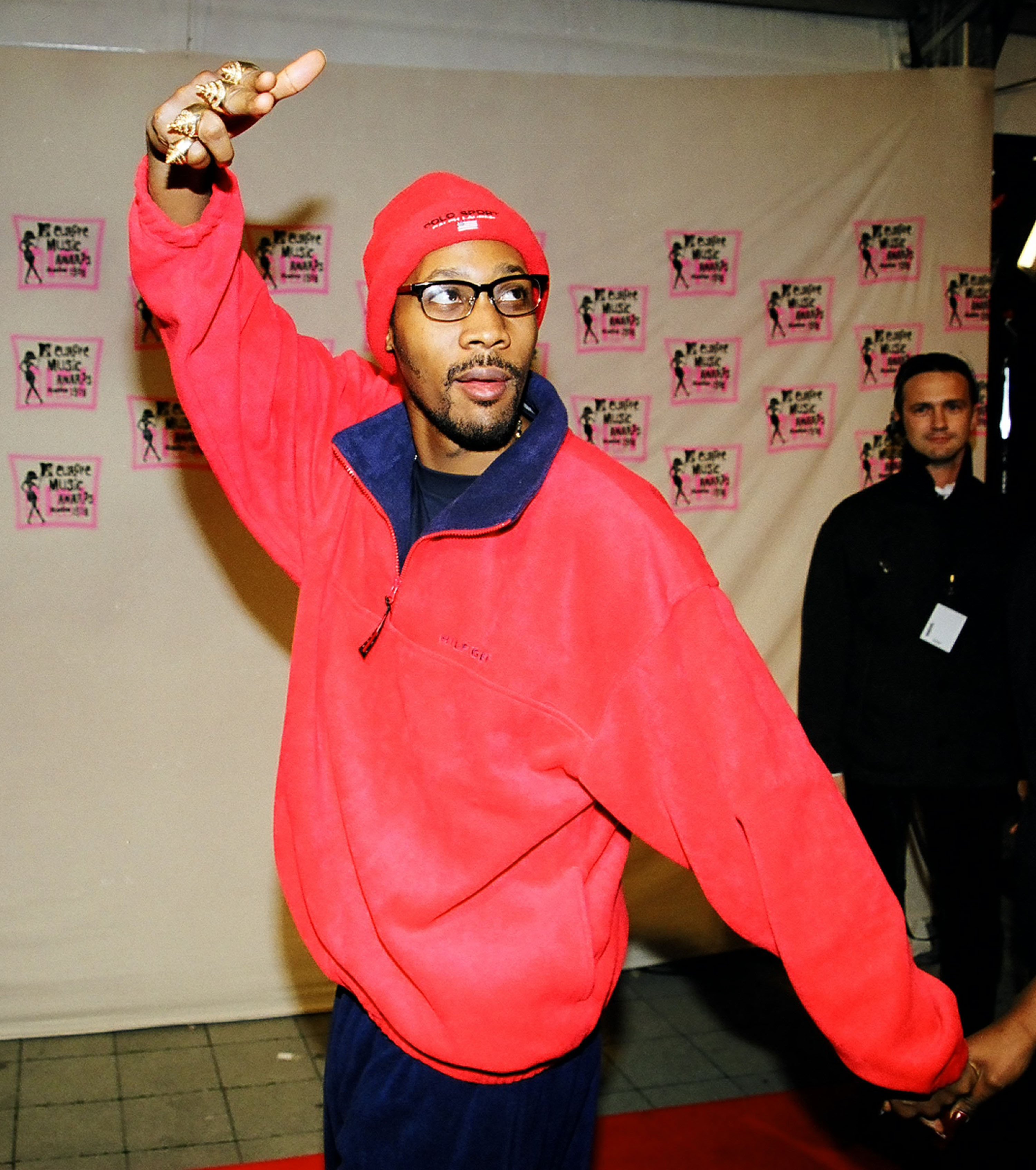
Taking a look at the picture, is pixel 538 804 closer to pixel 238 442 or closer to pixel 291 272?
pixel 238 442

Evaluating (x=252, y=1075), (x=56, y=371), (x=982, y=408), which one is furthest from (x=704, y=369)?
(x=252, y=1075)

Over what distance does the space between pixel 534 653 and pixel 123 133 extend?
7.24 ft

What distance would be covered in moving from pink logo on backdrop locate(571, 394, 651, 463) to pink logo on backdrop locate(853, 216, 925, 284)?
799 mm

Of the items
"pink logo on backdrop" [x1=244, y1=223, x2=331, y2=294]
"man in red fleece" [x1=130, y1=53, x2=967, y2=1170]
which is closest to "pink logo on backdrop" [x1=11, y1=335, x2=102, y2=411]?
"pink logo on backdrop" [x1=244, y1=223, x2=331, y2=294]

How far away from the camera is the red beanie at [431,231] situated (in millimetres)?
1570

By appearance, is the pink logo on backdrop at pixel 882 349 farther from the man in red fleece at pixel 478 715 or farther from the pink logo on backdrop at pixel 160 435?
the man in red fleece at pixel 478 715

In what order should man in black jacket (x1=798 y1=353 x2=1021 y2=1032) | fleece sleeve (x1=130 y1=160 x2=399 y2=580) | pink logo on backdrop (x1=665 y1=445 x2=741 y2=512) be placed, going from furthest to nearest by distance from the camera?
1. pink logo on backdrop (x1=665 y1=445 x2=741 y2=512)
2. man in black jacket (x1=798 y1=353 x2=1021 y2=1032)
3. fleece sleeve (x1=130 y1=160 x2=399 y2=580)

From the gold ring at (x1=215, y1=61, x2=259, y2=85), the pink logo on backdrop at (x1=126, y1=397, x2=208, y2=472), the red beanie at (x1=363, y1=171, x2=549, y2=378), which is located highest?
the gold ring at (x1=215, y1=61, x2=259, y2=85)

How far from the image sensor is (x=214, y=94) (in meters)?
1.30

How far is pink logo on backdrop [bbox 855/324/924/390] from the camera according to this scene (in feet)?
11.5

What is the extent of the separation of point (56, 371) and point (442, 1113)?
224 centimetres

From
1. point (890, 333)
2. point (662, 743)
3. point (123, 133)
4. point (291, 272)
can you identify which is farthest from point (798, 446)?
point (662, 743)

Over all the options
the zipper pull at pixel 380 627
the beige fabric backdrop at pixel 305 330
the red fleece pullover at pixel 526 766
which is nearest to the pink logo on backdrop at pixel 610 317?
the beige fabric backdrop at pixel 305 330

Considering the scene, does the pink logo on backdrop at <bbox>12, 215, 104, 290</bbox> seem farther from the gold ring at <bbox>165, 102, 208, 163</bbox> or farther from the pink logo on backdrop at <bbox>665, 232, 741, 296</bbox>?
the gold ring at <bbox>165, 102, 208, 163</bbox>
